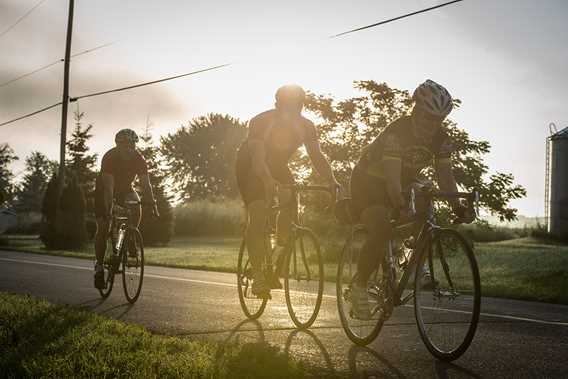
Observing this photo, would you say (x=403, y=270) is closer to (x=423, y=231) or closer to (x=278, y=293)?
(x=423, y=231)

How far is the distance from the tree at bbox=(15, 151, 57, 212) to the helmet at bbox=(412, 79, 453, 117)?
101005 mm

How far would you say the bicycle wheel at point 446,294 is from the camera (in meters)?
4.70

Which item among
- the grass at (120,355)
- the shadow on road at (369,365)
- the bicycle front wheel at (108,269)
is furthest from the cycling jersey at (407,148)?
the bicycle front wheel at (108,269)

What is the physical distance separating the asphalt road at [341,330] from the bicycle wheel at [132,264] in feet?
0.60

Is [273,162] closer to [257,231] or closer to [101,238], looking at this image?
[257,231]

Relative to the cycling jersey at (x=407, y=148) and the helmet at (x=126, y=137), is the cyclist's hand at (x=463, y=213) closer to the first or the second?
the cycling jersey at (x=407, y=148)

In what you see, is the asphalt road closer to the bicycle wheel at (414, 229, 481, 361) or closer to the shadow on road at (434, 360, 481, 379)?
the shadow on road at (434, 360, 481, 379)

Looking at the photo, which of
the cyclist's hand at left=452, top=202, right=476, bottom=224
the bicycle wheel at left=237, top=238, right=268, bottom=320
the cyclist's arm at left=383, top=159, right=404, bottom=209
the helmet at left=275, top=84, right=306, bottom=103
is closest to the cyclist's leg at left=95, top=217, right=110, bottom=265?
the bicycle wheel at left=237, top=238, right=268, bottom=320

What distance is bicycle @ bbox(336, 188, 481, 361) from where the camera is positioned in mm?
4719

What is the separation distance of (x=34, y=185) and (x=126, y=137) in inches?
4788

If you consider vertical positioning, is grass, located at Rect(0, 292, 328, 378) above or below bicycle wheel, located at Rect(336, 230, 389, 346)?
below

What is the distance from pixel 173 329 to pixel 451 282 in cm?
276

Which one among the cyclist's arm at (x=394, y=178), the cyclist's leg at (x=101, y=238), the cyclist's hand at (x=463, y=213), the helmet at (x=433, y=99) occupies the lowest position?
the cyclist's leg at (x=101, y=238)

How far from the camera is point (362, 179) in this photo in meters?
5.77
